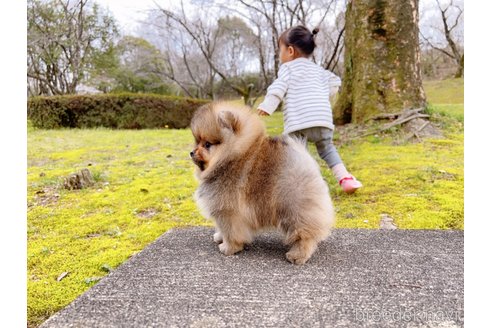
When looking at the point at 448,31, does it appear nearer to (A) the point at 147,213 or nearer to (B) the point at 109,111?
(B) the point at 109,111

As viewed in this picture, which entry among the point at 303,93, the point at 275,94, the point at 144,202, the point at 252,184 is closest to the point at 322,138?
the point at 303,93

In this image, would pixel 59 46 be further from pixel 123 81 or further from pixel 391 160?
pixel 391 160

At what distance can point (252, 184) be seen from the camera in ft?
7.57

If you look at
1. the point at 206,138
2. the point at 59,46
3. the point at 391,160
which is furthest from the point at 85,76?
the point at 206,138

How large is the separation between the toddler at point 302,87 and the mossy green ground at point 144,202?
3.33 ft

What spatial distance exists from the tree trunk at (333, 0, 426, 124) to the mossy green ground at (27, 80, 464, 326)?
800mm

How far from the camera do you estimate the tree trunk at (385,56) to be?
6711mm

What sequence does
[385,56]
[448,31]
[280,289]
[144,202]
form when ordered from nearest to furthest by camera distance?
[280,289]
[144,202]
[385,56]
[448,31]

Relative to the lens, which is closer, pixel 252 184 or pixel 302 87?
pixel 252 184

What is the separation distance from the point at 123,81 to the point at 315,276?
20457mm

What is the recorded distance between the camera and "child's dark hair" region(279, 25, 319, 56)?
3.53 meters

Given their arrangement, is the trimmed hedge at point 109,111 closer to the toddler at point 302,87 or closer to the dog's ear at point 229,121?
the toddler at point 302,87

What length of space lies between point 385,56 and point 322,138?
377 cm

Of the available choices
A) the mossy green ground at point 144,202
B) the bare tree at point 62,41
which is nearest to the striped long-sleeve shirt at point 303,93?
the mossy green ground at point 144,202
